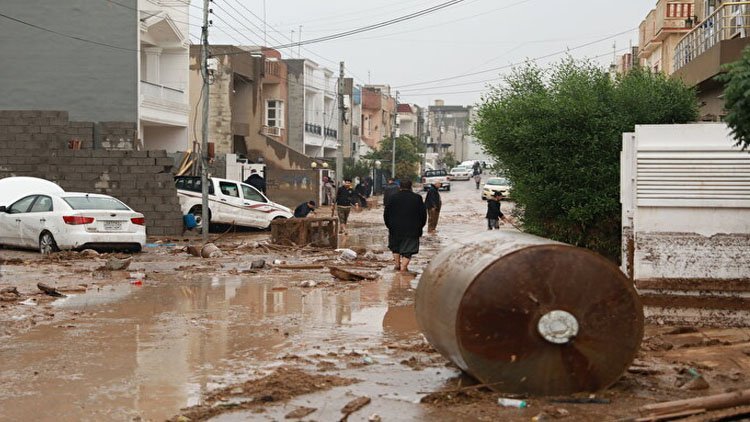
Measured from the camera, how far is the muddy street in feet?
23.8

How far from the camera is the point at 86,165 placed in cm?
2830

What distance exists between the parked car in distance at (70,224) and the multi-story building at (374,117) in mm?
70451

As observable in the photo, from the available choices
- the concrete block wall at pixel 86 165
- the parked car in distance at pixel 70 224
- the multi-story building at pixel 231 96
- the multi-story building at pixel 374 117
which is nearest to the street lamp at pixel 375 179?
the multi-story building at pixel 231 96

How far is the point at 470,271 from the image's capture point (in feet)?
23.9

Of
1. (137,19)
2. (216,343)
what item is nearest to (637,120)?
(216,343)

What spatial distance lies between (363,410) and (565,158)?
9.50 meters

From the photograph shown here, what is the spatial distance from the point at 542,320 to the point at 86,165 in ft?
76.0

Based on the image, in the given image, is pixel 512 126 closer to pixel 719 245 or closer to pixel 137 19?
pixel 719 245

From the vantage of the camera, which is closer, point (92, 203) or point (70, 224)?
point (70, 224)

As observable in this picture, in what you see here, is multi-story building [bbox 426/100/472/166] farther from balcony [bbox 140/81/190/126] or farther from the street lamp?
balcony [bbox 140/81/190/126]

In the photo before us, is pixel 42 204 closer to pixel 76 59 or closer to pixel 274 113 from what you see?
Answer: pixel 76 59

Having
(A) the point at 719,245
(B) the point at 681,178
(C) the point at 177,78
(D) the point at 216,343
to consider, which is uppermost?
(C) the point at 177,78

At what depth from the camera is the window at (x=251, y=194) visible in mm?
29328

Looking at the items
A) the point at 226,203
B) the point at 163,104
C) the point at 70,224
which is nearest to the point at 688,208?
the point at 70,224
